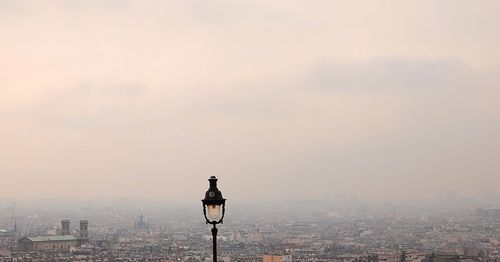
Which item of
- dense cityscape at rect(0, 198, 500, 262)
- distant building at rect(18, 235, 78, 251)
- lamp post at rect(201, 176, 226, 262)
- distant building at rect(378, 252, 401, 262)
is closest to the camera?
lamp post at rect(201, 176, 226, 262)

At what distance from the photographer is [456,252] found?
55.1 metres

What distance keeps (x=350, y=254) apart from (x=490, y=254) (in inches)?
432

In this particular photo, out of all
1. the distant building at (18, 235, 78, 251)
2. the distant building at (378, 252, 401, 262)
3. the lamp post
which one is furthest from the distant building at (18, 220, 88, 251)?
the lamp post

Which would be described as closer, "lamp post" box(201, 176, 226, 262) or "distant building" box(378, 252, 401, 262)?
"lamp post" box(201, 176, 226, 262)

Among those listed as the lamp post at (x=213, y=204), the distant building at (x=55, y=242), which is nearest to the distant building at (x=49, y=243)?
the distant building at (x=55, y=242)

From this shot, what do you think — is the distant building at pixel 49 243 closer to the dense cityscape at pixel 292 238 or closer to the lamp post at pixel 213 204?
the dense cityscape at pixel 292 238

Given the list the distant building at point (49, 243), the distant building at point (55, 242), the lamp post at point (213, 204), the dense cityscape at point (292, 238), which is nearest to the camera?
the lamp post at point (213, 204)

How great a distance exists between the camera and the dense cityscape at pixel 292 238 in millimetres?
57447

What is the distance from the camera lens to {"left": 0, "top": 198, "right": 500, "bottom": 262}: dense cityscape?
57.4 m

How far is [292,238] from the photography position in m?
80.9

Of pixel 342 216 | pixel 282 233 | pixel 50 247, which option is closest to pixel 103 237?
pixel 50 247

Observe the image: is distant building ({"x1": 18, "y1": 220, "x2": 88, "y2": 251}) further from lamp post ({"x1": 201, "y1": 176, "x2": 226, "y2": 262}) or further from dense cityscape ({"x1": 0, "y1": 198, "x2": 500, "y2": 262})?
lamp post ({"x1": 201, "y1": 176, "x2": 226, "y2": 262})

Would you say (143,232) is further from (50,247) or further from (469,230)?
(469,230)

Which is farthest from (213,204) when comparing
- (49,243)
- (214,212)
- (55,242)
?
(55,242)
